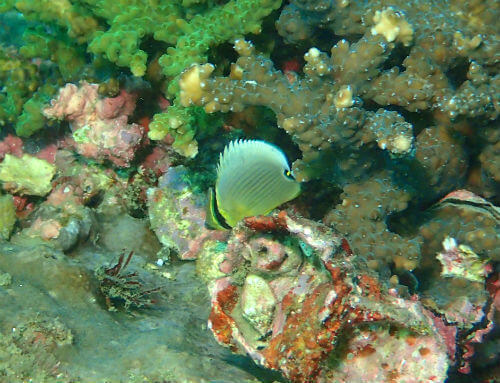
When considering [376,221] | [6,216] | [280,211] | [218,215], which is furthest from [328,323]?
[6,216]

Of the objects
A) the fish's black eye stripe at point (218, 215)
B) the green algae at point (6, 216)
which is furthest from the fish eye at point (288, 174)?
the green algae at point (6, 216)

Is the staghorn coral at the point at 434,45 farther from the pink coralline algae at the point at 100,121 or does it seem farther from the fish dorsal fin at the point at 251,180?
the pink coralline algae at the point at 100,121

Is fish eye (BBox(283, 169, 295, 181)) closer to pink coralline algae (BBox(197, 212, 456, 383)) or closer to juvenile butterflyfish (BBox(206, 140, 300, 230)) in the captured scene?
juvenile butterflyfish (BBox(206, 140, 300, 230))

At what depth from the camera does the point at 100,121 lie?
3.73 m

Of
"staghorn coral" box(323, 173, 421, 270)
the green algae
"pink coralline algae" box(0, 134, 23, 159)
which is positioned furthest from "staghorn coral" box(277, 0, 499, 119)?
"pink coralline algae" box(0, 134, 23, 159)

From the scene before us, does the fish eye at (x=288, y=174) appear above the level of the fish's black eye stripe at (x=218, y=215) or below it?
above

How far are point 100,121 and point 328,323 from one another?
2.83 meters

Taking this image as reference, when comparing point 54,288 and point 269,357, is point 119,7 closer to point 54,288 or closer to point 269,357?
point 54,288

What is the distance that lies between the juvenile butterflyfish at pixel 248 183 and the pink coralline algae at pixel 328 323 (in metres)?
0.36

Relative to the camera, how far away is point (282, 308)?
7.22 feet

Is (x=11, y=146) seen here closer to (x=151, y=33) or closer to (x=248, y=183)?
(x=151, y=33)

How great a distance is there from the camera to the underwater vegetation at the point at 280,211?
6.85 feet

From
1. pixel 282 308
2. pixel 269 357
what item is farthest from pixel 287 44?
pixel 269 357

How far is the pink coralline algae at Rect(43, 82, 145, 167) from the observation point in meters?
3.66
